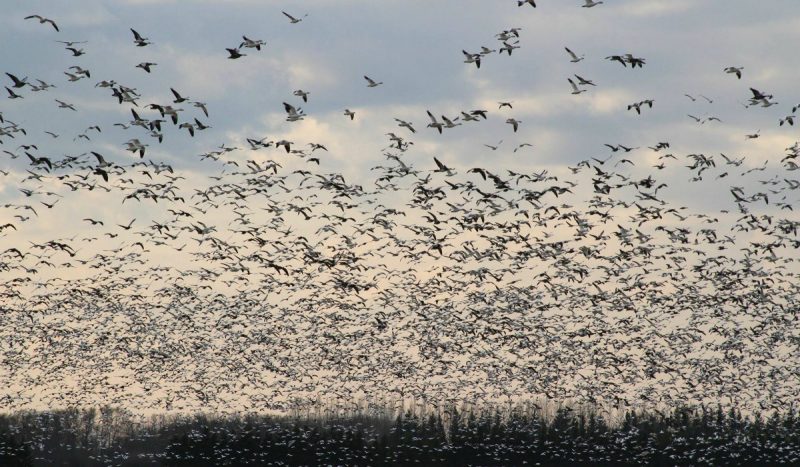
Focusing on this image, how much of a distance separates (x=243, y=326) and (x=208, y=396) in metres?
19.9

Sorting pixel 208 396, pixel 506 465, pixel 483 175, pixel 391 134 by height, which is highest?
pixel 391 134

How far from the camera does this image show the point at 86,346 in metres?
81.4

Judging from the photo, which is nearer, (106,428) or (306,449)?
(306,449)

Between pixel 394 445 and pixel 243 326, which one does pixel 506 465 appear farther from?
pixel 243 326

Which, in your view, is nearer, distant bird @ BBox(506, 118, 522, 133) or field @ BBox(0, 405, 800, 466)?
distant bird @ BBox(506, 118, 522, 133)

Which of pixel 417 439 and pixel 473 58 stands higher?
pixel 473 58

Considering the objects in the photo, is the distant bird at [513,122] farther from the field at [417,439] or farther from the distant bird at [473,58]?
the field at [417,439]

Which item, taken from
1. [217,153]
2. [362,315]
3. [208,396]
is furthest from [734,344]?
[208,396]

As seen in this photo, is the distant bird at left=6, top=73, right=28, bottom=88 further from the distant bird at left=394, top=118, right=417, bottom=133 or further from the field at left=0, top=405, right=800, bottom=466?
the field at left=0, top=405, right=800, bottom=466

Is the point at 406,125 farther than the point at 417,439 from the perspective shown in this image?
No

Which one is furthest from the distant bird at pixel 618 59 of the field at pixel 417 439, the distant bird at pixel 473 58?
the field at pixel 417 439

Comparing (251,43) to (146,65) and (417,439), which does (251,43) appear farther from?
(417,439)

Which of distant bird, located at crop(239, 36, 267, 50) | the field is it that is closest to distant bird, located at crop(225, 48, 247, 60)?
distant bird, located at crop(239, 36, 267, 50)

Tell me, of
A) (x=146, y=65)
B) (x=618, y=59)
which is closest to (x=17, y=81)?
(x=146, y=65)
